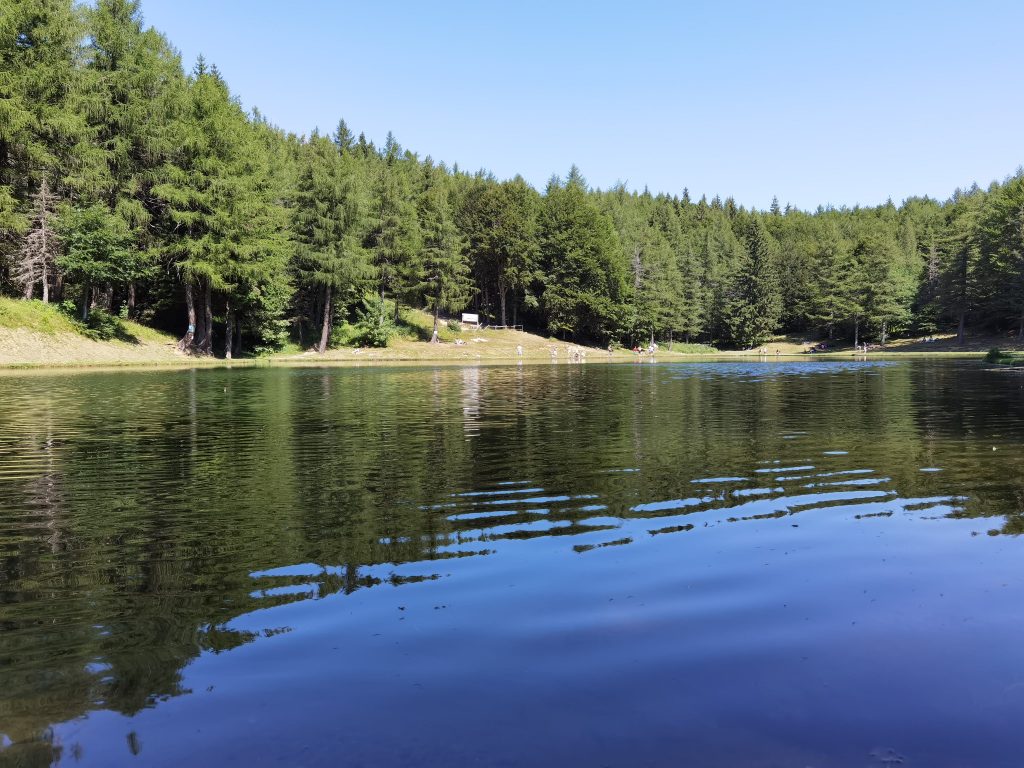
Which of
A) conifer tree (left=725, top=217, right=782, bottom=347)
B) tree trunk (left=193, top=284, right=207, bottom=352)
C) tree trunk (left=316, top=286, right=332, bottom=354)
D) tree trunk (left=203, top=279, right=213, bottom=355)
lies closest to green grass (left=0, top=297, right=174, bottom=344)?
tree trunk (left=193, top=284, right=207, bottom=352)

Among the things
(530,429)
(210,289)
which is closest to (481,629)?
(530,429)

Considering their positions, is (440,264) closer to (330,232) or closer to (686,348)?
(330,232)

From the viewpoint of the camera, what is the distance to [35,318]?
54750 millimetres

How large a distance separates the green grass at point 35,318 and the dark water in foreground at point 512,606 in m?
42.4

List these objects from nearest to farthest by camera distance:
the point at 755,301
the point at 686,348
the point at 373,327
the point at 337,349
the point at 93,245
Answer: the point at 93,245 → the point at 337,349 → the point at 373,327 → the point at 686,348 → the point at 755,301

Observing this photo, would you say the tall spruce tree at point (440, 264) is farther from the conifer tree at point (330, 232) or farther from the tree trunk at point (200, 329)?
the tree trunk at point (200, 329)

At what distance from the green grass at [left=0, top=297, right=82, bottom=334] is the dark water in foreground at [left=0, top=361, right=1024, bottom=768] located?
4242cm

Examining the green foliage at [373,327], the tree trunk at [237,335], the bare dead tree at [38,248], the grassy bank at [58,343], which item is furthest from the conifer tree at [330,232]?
the bare dead tree at [38,248]

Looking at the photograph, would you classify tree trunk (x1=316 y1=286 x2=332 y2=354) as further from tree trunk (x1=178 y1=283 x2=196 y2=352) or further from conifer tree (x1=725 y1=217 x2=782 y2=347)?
conifer tree (x1=725 y1=217 x2=782 y2=347)

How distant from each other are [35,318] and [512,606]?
192ft

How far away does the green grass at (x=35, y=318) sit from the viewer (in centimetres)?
5312

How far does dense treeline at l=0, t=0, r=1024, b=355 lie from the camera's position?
58188mm

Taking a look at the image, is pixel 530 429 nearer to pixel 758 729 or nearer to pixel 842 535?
pixel 842 535

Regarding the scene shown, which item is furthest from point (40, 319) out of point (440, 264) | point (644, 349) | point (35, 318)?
point (644, 349)
